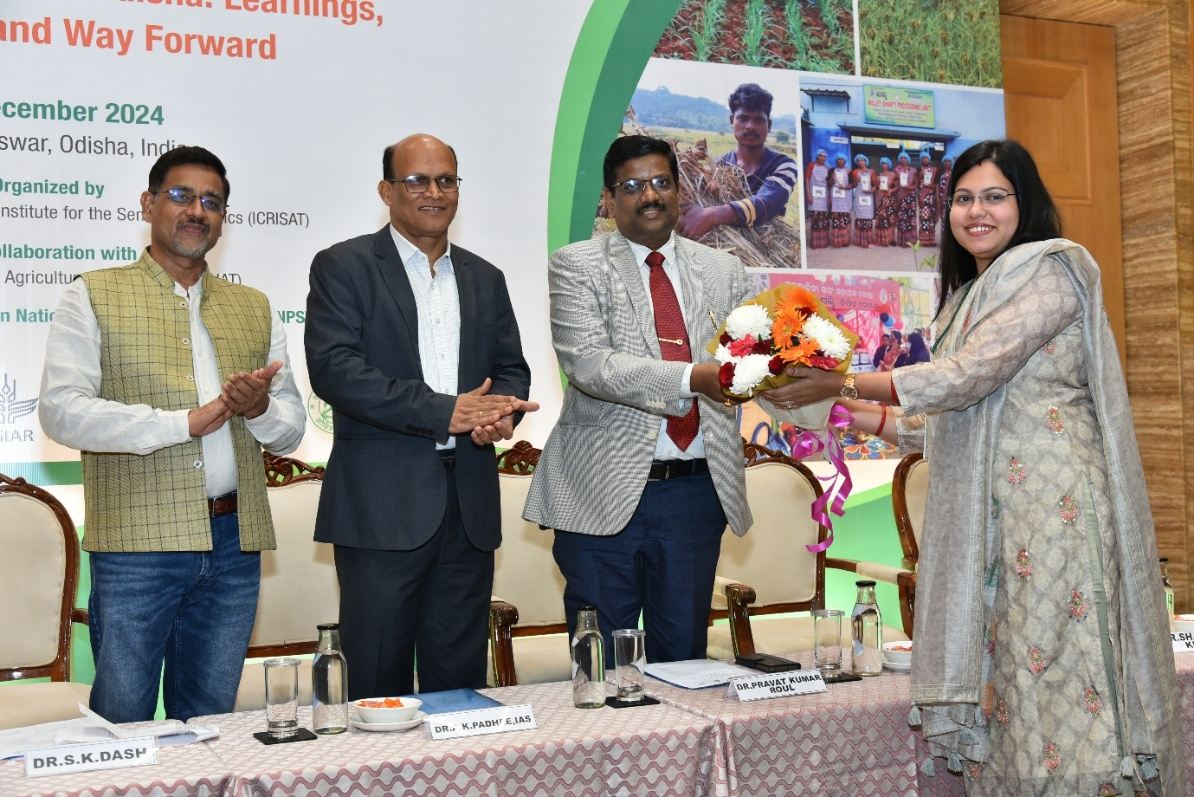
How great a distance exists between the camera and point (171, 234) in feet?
8.94

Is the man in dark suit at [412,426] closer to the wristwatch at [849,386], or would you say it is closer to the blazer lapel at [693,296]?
the blazer lapel at [693,296]

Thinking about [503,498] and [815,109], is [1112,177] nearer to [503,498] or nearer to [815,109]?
[815,109]

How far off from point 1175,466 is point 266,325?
448 cm

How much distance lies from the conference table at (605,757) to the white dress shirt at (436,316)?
806mm

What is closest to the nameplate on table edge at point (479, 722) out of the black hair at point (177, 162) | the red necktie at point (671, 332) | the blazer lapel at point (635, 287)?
the red necktie at point (671, 332)

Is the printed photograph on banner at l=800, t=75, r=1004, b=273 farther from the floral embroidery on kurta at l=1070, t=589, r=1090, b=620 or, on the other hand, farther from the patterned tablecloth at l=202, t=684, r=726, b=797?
the patterned tablecloth at l=202, t=684, r=726, b=797

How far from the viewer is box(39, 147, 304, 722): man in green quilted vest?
2539 mm

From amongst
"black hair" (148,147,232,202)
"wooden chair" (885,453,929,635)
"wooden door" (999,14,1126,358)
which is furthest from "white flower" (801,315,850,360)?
"wooden door" (999,14,1126,358)

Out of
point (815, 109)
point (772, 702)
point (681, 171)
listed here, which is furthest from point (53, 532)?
point (815, 109)

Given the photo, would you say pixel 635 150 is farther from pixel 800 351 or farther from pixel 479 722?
pixel 479 722

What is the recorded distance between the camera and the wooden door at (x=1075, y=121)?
5523mm

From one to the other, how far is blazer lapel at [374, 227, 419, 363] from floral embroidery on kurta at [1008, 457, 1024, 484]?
1368mm

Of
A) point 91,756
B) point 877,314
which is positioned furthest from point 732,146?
point 91,756

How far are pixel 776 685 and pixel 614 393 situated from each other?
0.79 m
